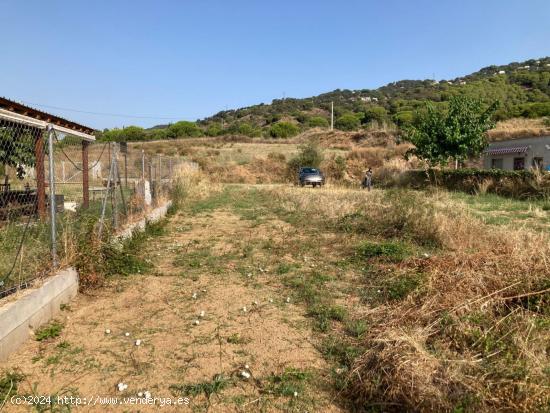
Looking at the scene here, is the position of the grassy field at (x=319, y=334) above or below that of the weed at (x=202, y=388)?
above

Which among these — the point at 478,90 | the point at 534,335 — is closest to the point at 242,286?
the point at 534,335

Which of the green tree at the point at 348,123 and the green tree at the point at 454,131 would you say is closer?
the green tree at the point at 454,131

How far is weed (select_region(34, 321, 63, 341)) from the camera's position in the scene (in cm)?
416

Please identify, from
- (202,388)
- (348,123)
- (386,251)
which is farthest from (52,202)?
(348,123)

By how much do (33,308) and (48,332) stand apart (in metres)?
0.27

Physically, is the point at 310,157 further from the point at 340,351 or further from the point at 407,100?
the point at 407,100

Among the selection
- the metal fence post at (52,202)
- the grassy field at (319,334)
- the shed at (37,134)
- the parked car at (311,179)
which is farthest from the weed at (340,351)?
the parked car at (311,179)

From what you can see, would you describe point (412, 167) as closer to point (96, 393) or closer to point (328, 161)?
point (328, 161)

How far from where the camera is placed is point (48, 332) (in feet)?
13.9

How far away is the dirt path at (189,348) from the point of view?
3.24 m

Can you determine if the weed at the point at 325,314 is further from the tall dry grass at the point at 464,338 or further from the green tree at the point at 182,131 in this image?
the green tree at the point at 182,131

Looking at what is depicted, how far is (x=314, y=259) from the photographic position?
7477 mm

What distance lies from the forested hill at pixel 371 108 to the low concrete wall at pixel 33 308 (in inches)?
1674

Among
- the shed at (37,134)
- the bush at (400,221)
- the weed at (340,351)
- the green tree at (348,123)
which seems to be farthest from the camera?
the green tree at (348,123)
